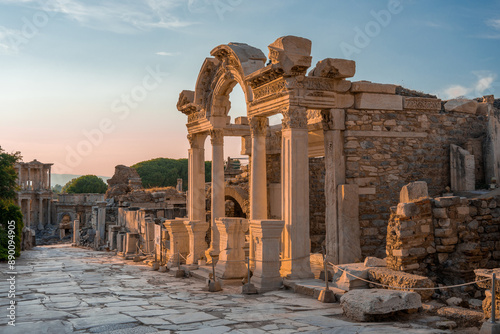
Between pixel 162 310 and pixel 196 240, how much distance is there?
566cm

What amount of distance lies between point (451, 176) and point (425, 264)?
4.34 m

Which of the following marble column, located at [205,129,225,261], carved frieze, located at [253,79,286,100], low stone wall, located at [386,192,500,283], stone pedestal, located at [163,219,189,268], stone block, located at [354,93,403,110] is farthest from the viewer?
stone pedestal, located at [163,219,189,268]

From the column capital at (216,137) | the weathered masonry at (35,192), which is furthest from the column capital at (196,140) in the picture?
the weathered masonry at (35,192)

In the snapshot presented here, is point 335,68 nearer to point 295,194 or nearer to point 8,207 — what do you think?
point 295,194

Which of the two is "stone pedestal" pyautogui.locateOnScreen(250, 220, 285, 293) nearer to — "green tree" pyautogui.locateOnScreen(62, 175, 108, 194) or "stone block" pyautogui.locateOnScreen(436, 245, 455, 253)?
"stone block" pyautogui.locateOnScreen(436, 245, 455, 253)

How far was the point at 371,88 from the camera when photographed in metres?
11.3

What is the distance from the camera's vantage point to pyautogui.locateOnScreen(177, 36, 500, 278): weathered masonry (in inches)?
394

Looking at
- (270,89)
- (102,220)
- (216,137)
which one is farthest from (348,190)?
(102,220)

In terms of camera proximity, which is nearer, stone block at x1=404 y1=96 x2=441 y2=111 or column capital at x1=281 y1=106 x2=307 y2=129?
column capital at x1=281 y1=106 x2=307 y2=129

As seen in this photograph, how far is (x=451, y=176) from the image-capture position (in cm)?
1242

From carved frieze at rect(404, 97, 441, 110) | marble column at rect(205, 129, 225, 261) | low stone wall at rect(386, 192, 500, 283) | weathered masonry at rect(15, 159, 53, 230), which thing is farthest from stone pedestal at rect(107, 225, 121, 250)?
weathered masonry at rect(15, 159, 53, 230)

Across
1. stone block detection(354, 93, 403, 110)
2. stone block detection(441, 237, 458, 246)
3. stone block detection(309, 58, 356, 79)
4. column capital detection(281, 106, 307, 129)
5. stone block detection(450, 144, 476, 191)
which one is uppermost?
stone block detection(309, 58, 356, 79)

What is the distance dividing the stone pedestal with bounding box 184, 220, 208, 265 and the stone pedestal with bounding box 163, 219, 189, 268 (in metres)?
0.46

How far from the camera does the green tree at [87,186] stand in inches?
3027
